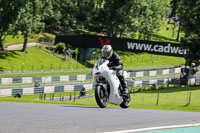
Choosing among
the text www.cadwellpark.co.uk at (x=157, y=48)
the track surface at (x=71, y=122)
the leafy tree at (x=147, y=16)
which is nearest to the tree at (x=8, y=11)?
the text www.cadwellpark.co.uk at (x=157, y=48)

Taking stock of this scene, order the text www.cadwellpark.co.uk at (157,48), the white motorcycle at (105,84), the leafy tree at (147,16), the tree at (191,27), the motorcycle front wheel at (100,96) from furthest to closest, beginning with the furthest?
the leafy tree at (147,16), the text www.cadwellpark.co.uk at (157,48), the tree at (191,27), the motorcycle front wheel at (100,96), the white motorcycle at (105,84)

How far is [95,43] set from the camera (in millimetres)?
59344

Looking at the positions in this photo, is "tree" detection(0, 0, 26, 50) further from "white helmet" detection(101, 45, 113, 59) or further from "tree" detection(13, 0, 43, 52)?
"white helmet" detection(101, 45, 113, 59)

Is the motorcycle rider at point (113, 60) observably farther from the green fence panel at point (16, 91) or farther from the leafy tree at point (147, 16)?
the leafy tree at point (147, 16)

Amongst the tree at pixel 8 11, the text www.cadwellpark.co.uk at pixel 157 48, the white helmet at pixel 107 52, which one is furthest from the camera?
the text www.cadwellpark.co.uk at pixel 157 48

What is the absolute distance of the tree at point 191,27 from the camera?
45.4 metres

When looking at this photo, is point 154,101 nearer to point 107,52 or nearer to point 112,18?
point 107,52

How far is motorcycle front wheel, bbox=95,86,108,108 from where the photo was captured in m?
13.3

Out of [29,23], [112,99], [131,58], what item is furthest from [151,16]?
[112,99]

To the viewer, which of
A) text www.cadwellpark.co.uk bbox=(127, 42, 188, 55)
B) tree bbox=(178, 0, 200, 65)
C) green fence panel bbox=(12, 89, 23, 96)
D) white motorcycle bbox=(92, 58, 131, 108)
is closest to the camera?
white motorcycle bbox=(92, 58, 131, 108)

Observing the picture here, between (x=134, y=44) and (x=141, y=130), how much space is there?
4835cm

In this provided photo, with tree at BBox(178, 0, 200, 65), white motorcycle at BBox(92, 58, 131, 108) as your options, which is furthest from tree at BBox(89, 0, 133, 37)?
white motorcycle at BBox(92, 58, 131, 108)

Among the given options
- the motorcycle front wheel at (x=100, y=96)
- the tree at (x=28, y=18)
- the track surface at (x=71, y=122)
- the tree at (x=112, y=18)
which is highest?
the tree at (x=112, y=18)

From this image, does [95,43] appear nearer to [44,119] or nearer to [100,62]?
[100,62]
